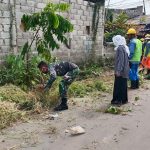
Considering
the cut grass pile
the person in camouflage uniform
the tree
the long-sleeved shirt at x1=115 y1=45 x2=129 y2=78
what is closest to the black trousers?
the long-sleeved shirt at x1=115 y1=45 x2=129 y2=78

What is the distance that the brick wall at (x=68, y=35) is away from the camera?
1038cm

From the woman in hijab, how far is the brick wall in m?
3.26

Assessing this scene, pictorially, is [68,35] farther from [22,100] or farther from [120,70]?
[22,100]

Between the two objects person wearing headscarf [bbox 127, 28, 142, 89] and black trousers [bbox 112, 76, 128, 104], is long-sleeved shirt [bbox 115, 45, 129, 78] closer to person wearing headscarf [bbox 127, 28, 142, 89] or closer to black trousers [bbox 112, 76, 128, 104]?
black trousers [bbox 112, 76, 128, 104]

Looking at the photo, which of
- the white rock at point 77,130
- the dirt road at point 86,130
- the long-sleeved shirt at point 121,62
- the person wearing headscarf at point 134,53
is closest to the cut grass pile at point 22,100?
the dirt road at point 86,130

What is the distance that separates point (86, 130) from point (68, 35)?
6745mm

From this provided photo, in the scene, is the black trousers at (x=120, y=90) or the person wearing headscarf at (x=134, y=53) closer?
the black trousers at (x=120, y=90)

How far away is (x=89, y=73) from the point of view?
12.7 metres

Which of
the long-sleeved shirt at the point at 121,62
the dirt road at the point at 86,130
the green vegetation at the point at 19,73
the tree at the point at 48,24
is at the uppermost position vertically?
the tree at the point at 48,24

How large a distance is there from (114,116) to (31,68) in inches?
122

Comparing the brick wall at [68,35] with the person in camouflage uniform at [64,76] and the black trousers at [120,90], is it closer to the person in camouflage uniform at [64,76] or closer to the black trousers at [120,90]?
the person in camouflage uniform at [64,76]

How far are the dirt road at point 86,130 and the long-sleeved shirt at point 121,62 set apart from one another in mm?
809

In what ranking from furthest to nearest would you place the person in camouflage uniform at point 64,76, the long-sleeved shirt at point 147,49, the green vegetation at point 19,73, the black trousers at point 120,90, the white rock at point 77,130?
the long-sleeved shirt at point 147,49, the green vegetation at point 19,73, the black trousers at point 120,90, the person in camouflage uniform at point 64,76, the white rock at point 77,130

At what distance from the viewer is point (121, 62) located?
8680mm
